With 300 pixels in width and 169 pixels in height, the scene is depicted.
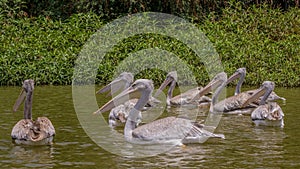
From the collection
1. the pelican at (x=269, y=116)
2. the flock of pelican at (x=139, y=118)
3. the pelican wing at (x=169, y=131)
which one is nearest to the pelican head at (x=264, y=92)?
the flock of pelican at (x=139, y=118)

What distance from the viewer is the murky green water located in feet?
27.6

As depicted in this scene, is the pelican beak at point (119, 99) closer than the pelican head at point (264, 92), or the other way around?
the pelican beak at point (119, 99)

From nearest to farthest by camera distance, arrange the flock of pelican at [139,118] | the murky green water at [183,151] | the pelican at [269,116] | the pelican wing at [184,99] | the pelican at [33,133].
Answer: the murky green water at [183,151]
the pelican at [33,133]
the flock of pelican at [139,118]
the pelican at [269,116]
the pelican wing at [184,99]

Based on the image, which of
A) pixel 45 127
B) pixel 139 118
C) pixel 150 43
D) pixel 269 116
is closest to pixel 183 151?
pixel 45 127

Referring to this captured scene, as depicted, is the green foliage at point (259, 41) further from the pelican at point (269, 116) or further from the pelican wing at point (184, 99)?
the pelican at point (269, 116)

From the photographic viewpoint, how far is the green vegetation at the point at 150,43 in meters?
17.7

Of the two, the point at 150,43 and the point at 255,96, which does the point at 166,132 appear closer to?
the point at 255,96

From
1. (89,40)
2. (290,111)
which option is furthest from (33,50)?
(290,111)

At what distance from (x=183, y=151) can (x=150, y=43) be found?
1045 centimetres

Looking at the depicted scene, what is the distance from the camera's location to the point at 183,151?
926cm

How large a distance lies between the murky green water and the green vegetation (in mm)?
5649

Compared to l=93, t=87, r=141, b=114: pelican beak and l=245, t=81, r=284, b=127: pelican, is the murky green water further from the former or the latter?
l=93, t=87, r=141, b=114: pelican beak

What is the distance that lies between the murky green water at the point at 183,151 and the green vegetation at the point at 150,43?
18.5 ft

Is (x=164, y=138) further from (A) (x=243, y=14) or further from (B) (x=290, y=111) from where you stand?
(A) (x=243, y=14)
